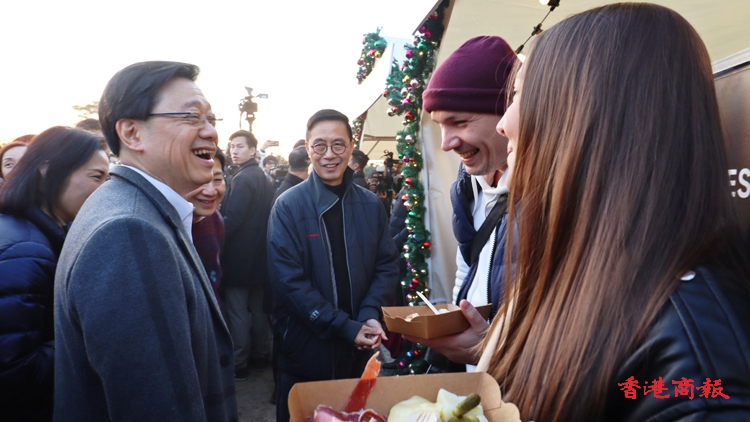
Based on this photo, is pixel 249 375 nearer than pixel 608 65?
No

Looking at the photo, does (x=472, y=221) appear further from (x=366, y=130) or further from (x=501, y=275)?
(x=366, y=130)

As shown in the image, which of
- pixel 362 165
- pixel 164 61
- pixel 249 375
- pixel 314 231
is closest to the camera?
pixel 164 61

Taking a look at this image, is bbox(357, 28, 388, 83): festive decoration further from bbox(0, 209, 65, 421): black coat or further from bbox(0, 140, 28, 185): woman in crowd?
bbox(0, 209, 65, 421): black coat

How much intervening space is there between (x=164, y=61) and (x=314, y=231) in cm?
163

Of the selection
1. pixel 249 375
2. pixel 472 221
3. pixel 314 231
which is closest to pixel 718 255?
pixel 472 221

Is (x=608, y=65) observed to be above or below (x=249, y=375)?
above

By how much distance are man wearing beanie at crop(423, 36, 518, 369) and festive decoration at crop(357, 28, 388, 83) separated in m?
3.84

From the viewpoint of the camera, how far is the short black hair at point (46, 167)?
2055 mm

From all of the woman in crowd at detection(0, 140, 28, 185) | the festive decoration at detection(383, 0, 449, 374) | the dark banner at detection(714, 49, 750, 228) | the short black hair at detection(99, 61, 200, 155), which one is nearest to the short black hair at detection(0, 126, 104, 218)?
the short black hair at detection(99, 61, 200, 155)

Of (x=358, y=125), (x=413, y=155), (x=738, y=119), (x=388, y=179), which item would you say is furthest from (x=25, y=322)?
(x=388, y=179)

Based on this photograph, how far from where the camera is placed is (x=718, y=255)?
2.76ft

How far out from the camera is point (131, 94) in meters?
1.62

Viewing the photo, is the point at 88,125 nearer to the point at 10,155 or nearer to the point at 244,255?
the point at 10,155
